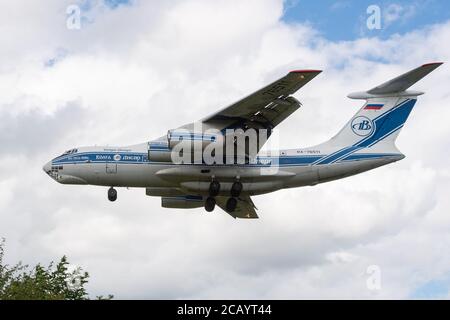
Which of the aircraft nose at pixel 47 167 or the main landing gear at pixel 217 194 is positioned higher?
the aircraft nose at pixel 47 167

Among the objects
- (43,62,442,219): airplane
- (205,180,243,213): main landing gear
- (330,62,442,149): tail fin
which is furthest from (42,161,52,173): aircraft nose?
(330,62,442,149): tail fin

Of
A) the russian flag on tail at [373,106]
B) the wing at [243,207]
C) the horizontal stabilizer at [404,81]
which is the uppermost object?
the horizontal stabilizer at [404,81]

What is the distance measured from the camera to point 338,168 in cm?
2077

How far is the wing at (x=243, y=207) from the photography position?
74.8ft

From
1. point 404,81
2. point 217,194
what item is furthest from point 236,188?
point 404,81

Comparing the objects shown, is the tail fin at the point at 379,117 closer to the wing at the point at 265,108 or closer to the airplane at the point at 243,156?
the airplane at the point at 243,156

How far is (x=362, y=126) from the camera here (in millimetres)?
21516

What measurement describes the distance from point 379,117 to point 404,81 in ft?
4.24

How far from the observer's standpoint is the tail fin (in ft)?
69.7

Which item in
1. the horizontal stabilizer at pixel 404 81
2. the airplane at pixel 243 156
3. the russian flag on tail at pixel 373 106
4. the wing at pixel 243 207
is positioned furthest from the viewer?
the wing at pixel 243 207

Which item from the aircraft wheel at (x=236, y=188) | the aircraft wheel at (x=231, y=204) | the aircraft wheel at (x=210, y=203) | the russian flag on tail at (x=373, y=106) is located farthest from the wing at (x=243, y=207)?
the russian flag on tail at (x=373, y=106)

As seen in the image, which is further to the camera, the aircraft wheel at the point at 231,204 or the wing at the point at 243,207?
the wing at the point at 243,207

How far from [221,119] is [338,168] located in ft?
10.3

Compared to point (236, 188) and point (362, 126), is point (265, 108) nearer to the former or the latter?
point (236, 188)
